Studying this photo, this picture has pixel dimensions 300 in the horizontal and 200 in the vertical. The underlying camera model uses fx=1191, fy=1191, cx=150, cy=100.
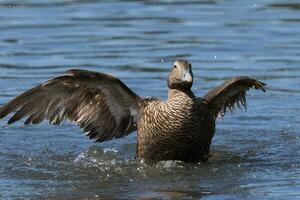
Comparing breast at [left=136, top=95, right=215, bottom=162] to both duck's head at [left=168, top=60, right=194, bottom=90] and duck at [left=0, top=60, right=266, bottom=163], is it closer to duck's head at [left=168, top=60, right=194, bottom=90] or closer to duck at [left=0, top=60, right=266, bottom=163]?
duck at [left=0, top=60, right=266, bottom=163]

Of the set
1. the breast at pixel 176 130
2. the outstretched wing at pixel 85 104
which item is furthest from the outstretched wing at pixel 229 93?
the outstretched wing at pixel 85 104

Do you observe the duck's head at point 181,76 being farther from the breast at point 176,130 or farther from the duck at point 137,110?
the breast at point 176,130

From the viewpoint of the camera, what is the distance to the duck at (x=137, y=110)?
11.3 metres

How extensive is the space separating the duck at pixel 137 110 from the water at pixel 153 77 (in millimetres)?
233

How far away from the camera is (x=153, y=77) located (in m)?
15.8

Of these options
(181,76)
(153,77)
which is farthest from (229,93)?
(153,77)

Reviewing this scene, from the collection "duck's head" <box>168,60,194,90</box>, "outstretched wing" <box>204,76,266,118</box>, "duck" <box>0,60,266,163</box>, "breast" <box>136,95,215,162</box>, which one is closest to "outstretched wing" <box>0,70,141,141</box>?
"duck" <box>0,60,266,163</box>

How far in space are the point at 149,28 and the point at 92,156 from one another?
23.1 ft

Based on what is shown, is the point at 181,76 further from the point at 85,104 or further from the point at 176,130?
the point at 85,104

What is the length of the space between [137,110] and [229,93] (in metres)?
1.05

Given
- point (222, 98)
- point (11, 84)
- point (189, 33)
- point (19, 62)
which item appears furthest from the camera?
point (189, 33)

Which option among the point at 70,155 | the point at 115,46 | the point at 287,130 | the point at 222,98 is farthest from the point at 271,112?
the point at 115,46

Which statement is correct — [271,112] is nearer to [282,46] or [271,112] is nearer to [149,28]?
[282,46]

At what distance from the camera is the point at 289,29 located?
18984mm
